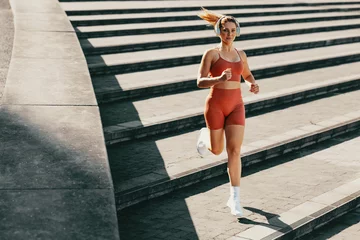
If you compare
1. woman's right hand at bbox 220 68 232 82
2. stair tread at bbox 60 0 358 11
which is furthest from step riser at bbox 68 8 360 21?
woman's right hand at bbox 220 68 232 82

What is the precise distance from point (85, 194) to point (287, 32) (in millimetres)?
11939

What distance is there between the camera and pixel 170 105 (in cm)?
1009

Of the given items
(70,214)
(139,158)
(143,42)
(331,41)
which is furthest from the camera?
(331,41)

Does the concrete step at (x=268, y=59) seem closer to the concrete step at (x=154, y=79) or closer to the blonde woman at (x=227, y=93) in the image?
the concrete step at (x=154, y=79)

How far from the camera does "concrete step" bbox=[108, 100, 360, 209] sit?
722 centimetres

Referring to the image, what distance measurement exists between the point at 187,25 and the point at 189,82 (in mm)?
4624

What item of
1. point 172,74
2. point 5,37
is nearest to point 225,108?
point 172,74

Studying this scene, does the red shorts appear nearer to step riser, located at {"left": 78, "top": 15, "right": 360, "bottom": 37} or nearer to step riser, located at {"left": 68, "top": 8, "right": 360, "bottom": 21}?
step riser, located at {"left": 78, "top": 15, "right": 360, "bottom": 37}

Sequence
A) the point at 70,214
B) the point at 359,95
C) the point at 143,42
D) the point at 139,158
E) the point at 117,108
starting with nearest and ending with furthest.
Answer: the point at 70,214 → the point at 139,158 → the point at 117,108 → the point at 359,95 → the point at 143,42

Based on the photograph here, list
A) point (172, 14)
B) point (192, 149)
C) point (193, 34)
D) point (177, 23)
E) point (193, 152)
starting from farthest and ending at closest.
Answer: point (172, 14)
point (177, 23)
point (193, 34)
point (192, 149)
point (193, 152)

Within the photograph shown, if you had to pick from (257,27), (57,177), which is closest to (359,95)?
(257,27)

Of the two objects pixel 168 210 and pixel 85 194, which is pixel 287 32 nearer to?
pixel 168 210

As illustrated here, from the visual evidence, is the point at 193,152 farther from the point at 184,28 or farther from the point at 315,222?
the point at 184,28

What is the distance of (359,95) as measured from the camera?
39.3 ft
